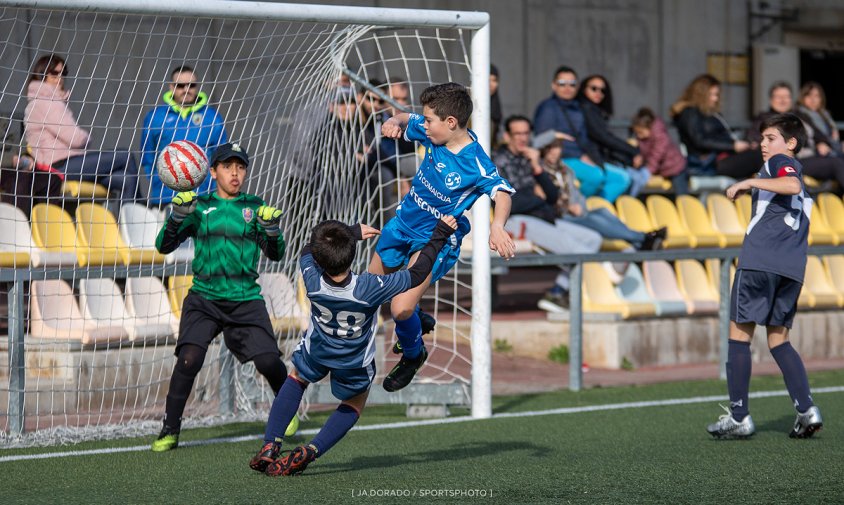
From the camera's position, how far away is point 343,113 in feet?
30.0

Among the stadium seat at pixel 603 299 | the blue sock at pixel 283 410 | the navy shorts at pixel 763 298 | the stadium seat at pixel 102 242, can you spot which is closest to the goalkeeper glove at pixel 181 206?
the blue sock at pixel 283 410

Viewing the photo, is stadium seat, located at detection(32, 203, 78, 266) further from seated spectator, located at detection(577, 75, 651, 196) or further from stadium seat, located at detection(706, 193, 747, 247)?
stadium seat, located at detection(706, 193, 747, 247)

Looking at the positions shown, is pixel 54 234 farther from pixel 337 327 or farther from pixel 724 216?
pixel 724 216

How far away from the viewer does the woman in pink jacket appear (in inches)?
303

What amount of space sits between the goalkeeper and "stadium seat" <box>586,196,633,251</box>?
5699mm

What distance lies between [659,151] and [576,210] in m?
2.17

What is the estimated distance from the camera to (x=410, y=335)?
6.73m

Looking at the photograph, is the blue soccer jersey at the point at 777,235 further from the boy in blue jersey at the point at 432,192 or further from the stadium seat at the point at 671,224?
the stadium seat at the point at 671,224

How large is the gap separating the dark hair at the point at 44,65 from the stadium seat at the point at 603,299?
5295mm

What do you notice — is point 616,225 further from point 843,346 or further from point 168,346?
point 168,346

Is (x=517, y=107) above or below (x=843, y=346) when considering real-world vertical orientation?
above

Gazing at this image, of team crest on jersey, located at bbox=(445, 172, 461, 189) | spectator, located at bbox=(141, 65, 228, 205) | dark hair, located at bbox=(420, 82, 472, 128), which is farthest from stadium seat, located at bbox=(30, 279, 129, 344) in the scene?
dark hair, located at bbox=(420, 82, 472, 128)

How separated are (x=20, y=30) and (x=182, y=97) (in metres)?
1.06

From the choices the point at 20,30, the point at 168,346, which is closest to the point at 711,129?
the point at 168,346
